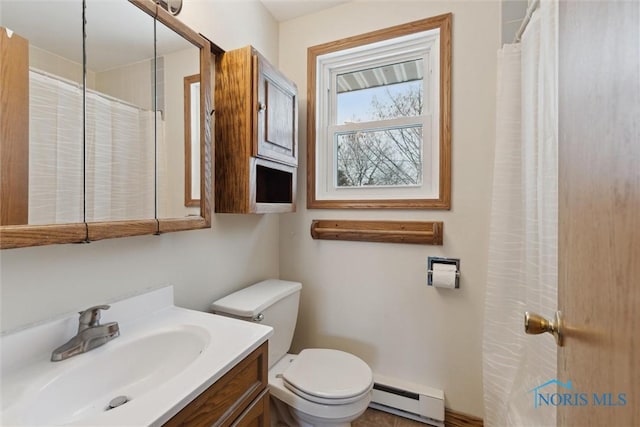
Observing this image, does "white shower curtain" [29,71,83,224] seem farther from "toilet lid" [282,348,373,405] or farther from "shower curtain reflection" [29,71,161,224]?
"toilet lid" [282,348,373,405]

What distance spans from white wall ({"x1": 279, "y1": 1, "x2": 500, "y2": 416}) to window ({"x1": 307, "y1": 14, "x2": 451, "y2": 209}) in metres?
0.06

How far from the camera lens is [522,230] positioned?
4.16 ft

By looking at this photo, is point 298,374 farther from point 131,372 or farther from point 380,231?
point 380,231

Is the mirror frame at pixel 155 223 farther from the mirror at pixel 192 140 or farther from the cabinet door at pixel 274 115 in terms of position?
the cabinet door at pixel 274 115

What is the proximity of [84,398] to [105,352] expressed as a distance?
11 cm

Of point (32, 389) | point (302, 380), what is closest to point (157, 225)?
point (32, 389)

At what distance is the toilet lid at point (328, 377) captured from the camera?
117 centimetres

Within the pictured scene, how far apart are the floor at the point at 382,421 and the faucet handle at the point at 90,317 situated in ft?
4.48

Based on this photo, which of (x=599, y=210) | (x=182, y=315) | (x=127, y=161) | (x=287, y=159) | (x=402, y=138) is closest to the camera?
(x=599, y=210)

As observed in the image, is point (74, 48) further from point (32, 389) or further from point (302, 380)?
point (302, 380)

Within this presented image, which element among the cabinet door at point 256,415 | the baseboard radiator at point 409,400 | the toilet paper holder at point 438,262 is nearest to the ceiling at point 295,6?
the toilet paper holder at point 438,262

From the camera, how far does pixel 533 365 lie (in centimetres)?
113

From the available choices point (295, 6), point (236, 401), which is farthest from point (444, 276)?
point (295, 6)

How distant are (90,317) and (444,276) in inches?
56.6
